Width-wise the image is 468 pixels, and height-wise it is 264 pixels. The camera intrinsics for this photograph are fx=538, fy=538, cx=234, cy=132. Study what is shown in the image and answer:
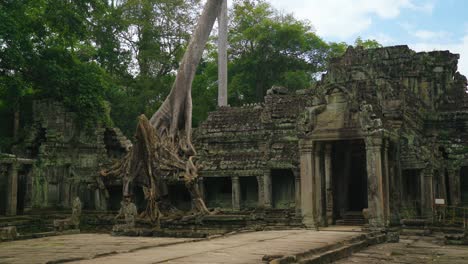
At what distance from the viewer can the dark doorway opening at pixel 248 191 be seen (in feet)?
96.4

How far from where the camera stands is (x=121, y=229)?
53.4 ft

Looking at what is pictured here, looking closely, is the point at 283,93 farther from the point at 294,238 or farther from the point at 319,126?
the point at 294,238

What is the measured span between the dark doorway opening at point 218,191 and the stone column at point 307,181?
1356cm

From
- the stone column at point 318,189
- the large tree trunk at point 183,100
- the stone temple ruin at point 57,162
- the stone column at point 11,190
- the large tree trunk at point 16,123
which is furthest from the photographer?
the large tree trunk at point 16,123

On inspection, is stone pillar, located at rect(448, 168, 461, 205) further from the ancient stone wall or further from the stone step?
the ancient stone wall

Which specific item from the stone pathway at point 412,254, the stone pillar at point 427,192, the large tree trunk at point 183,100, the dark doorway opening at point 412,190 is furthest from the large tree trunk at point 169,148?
the stone pathway at point 412,254

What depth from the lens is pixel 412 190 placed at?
20.8 metres

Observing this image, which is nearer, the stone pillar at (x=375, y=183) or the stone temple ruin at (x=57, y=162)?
the stone pillar at (x=375, y=183)

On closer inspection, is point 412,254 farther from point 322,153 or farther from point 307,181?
point 322,153

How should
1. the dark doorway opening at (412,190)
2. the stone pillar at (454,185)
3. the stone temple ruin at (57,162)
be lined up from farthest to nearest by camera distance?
the stone temple ruin at (57,162) → the stone pillar at (454,185) → the dark doorway opening at (412,190)

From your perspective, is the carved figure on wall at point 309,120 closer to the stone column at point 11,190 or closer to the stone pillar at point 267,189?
the stone pillar at point 267,189

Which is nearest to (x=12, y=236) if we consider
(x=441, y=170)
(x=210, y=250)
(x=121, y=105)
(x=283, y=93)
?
(x=210, y=250)

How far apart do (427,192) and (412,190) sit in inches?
49.0

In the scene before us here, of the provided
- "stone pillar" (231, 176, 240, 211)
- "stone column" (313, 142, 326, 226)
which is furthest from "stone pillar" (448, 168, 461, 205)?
"stone pillar" (231, 176, 240, 211)
